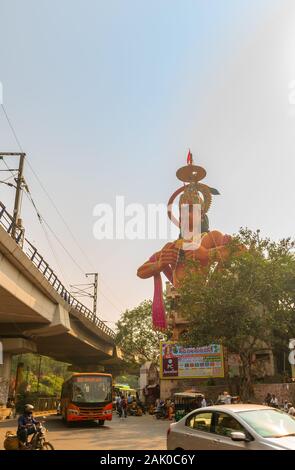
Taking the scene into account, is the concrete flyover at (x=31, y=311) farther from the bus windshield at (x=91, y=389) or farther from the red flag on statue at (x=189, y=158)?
the red flag on statue at (x=189, y=158)

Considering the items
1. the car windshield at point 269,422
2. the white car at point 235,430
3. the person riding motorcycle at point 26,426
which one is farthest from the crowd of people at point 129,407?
the car windshield at point 269,422

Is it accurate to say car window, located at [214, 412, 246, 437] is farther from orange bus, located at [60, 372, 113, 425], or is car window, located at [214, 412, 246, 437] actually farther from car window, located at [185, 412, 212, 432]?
orange bus, located at [60, 372, 113, 425]

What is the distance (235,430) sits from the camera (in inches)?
307

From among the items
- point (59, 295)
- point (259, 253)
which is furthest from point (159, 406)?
point (259, 253)

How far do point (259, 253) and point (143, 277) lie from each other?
20.5 meters

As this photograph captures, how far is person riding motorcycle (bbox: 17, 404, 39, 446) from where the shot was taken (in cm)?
1139

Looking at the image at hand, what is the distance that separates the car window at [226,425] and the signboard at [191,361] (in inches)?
1079

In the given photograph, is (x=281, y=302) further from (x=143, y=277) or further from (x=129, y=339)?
(x=129, y=339)

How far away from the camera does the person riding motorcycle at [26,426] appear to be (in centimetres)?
1139

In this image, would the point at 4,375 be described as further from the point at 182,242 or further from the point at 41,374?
the point at 41,374

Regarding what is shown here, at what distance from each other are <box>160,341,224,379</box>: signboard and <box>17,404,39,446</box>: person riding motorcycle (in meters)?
24.7

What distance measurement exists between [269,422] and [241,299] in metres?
19.4

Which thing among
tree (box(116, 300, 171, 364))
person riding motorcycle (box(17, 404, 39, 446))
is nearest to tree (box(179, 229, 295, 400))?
person riding motorcycle (box(17, 404, 39, 446))

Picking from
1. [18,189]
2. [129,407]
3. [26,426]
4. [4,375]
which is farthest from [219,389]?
[26,426]
